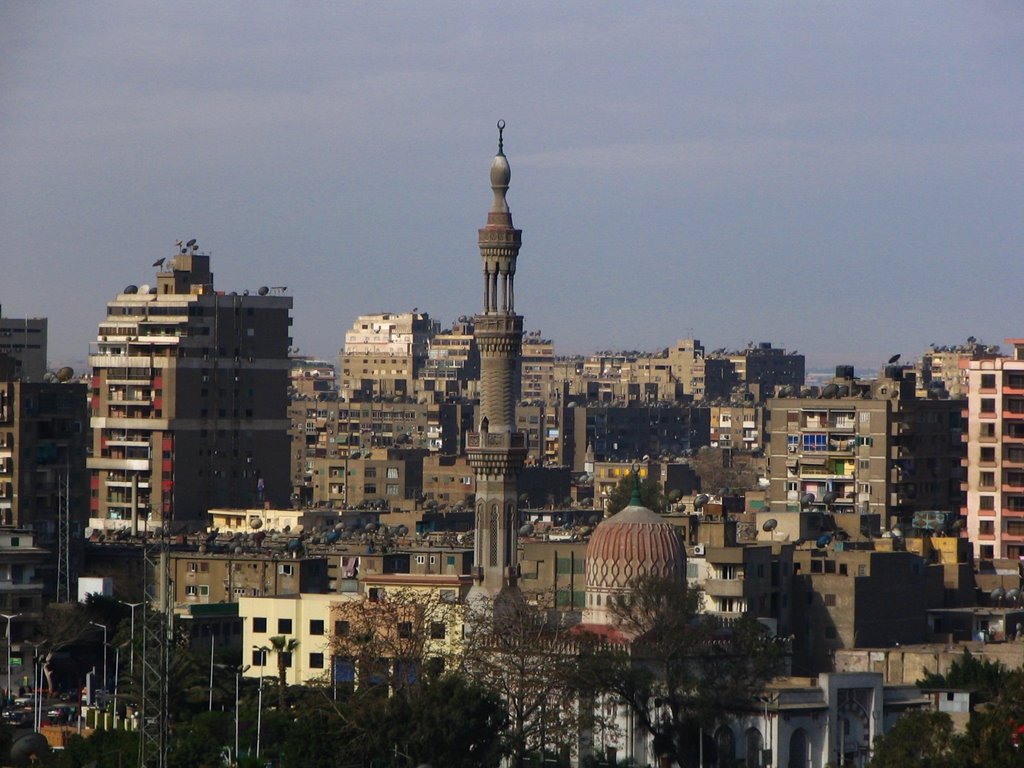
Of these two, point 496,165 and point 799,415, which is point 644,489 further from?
point 496,165

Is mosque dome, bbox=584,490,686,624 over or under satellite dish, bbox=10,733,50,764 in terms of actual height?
over

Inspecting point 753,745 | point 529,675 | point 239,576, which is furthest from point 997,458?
point 529,675

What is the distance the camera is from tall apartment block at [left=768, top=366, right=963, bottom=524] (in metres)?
102

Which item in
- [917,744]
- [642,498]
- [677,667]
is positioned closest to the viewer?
[917,744]

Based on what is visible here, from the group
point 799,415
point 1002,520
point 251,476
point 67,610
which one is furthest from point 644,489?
point 67,610

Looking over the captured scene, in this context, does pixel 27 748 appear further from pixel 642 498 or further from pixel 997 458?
pixel 997 458

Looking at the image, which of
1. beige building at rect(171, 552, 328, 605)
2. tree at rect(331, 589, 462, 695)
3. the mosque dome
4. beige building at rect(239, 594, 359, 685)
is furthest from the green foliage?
beige building at rect(171, 552, 328, 605)

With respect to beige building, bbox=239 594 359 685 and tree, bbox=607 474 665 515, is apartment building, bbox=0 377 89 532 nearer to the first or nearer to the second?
tree, bbox=607 474 665 515

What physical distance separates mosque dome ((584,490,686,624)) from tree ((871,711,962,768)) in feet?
33.9

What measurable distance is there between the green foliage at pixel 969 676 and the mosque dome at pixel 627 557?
6034 millimetres

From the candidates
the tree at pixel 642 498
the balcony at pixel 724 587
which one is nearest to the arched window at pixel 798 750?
the balcony at pixel 724 587

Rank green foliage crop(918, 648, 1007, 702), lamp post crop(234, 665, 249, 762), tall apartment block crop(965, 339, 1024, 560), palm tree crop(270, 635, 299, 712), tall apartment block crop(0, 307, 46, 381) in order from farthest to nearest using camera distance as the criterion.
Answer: tall apartment block crop(0, 307, 46, 381)
tall apartment block crop(965, 339, 1024, 560)
palm tree crop(270, 635, 299, 712)
green foliage crop(918, 648, 1007, 702)
lamp post crop(234, 665, 249, 762)

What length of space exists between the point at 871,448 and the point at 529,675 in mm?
44990

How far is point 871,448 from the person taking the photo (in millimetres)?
102188
